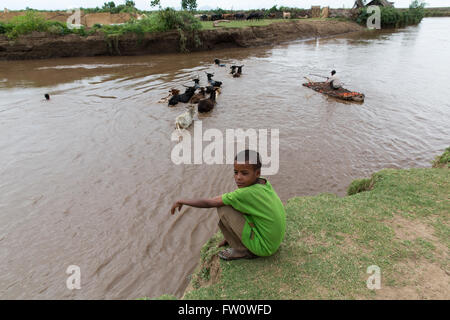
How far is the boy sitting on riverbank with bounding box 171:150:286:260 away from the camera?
95.7 inches

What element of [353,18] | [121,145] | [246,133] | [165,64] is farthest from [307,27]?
[121,145]

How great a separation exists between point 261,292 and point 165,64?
684 inches

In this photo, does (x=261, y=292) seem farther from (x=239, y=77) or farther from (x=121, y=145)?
(x=239, y=77)

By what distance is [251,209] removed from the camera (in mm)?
2469

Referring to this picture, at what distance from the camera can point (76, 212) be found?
4484mm

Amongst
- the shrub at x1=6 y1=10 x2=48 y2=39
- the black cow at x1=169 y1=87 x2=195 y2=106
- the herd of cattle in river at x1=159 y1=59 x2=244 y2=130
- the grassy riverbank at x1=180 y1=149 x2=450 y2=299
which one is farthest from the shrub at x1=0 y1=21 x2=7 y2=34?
the grassy riverbank at x1=180 y1=149 x2=450 y2=299

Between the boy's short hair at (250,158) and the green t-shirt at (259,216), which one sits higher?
the boy's short hair at (250,158)

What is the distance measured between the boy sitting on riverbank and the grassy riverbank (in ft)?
0.86

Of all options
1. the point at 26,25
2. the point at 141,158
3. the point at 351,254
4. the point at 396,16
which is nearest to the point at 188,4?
the point at 26,25

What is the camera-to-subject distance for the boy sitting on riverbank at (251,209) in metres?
2.43

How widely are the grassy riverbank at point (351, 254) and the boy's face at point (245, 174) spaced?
89 cm

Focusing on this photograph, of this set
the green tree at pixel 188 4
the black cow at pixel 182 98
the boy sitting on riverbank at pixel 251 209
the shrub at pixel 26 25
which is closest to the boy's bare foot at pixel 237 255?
the boy sitting on riverbank at pixel 251 209

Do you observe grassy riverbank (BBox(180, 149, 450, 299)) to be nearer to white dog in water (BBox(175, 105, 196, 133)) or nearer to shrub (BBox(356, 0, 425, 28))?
white dog in water (BBox(175, 105, 196, 133))

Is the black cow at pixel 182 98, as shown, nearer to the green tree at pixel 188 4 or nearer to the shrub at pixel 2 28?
the shrub at pixel 2 28
